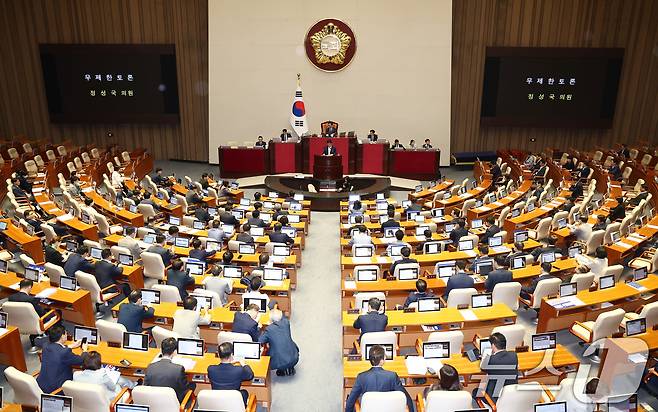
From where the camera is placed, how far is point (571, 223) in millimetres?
13055

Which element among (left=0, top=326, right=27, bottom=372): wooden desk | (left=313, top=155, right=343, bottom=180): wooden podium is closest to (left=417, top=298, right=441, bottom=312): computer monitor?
(left=0, top=326, right=27, bottom=372): wooden desk

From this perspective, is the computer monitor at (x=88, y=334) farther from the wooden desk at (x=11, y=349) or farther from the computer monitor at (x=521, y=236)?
the computer monitor at (x=521, y=236)

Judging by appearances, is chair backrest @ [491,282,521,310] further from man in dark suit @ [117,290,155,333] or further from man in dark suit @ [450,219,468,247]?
man in dark suit @ [117,290,155,333]

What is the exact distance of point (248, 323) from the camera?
24.7 ft

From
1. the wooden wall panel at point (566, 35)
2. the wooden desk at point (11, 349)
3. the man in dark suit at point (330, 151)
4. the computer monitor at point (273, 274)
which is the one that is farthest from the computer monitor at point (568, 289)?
the wooden wall panel at point (566, 35)

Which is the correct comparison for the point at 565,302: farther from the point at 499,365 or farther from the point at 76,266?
the point at 76,266

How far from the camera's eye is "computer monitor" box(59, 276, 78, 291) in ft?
29.7

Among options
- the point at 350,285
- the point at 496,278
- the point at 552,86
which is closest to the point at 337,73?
the point at 552,86

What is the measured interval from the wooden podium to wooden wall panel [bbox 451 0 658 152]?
720 centimetres

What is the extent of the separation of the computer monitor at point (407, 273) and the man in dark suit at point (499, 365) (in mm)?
3193

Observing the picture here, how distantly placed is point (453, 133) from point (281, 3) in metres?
9.42

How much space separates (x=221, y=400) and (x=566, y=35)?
2254 centimetres

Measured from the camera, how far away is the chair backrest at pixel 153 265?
10.1 m

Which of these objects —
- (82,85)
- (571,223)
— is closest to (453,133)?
(571,223)
